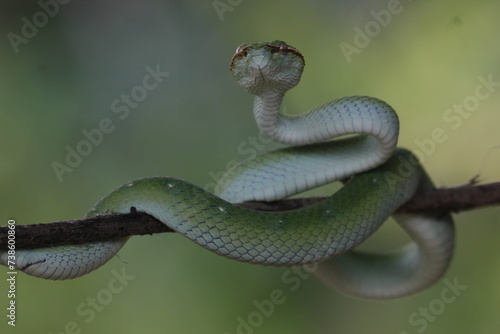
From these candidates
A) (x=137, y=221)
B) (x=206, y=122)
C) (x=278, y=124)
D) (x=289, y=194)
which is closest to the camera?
(x=137, y=221)

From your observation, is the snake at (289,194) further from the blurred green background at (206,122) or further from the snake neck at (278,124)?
the blurred green background at (206,122)

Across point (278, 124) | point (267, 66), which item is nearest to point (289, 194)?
point (278, 124)

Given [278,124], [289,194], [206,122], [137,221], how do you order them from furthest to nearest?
[206,122], [289,194], [278,124], [137,221]

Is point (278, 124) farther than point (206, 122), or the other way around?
point (206, 122)

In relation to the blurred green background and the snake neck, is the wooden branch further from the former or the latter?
the blurred green background

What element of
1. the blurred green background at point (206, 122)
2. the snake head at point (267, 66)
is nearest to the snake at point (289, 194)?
the snake head at point (267, 66)

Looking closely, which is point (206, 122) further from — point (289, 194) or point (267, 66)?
point (267, 66)

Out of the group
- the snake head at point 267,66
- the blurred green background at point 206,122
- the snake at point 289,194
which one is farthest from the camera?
the blurred green background at point 206,122

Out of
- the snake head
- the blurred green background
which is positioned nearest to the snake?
the snake head

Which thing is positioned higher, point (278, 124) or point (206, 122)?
point (206, 122)
